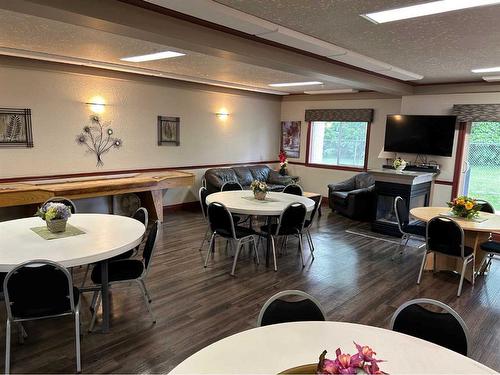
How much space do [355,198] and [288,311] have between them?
5270mm

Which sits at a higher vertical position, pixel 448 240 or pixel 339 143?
pixel 339 143

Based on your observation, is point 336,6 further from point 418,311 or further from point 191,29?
point 418,311

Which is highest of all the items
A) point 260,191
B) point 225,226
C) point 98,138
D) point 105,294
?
point 98,138

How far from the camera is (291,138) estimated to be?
922 cm

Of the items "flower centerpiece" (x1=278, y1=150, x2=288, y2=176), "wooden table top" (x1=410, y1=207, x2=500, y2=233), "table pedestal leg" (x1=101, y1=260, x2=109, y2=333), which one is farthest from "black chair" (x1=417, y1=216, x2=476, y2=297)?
"flower centerpiece" (x1=278, y1=150, x2=288, y2=176)

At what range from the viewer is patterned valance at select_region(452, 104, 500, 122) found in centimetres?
585

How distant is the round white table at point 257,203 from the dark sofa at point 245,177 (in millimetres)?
2065

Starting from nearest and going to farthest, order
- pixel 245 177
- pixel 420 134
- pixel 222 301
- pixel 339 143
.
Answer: pixel 222 301, pixel 420 134, pixel 245 177, pixel 339 143

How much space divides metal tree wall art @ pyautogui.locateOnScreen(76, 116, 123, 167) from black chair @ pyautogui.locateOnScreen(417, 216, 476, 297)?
5078 mm

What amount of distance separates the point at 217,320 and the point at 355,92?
6239 mm

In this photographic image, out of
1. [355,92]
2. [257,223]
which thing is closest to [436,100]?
[355,92]

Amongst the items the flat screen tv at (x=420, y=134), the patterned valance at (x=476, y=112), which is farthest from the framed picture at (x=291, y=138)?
the patterned valance at (x=476, y=112)

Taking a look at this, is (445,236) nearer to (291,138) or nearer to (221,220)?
(221,220)

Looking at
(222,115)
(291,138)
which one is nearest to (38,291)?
(222,115)
